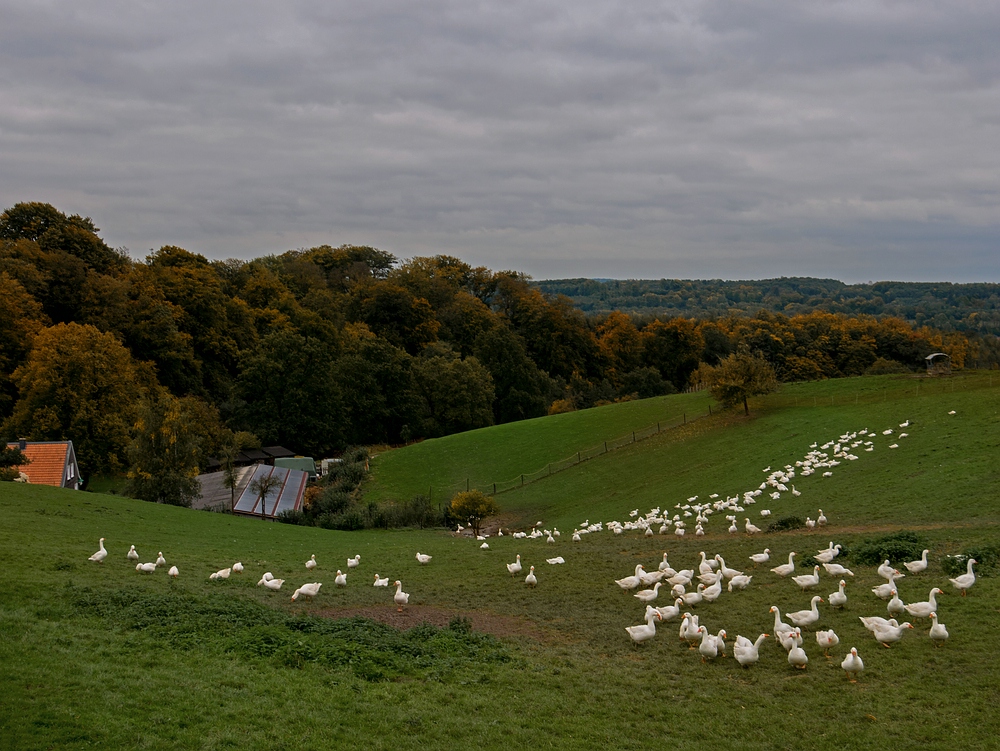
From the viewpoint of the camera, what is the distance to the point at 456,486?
58.7 metres

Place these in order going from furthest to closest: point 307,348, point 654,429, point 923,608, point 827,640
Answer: point 307,348
point 654,429
point 923,608
point 827,640

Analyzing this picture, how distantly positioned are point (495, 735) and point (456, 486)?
153 feet

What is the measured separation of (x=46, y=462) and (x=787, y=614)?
1891 inches

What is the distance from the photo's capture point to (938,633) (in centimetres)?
1485

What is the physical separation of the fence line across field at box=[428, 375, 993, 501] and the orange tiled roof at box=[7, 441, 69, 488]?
2546cm

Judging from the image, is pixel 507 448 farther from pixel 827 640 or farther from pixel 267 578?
pixel 827 640

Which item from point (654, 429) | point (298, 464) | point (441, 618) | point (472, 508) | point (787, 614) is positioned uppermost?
point (787, 614)

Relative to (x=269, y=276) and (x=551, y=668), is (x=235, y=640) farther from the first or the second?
(x=269, y=276)

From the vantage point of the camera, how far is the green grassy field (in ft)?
39.3

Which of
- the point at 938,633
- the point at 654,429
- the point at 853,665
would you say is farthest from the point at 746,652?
the point at 654,429

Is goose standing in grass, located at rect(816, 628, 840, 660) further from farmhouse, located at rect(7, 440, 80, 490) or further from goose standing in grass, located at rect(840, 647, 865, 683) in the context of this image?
farmhouse, located at rect(7, 440, 80, 490)

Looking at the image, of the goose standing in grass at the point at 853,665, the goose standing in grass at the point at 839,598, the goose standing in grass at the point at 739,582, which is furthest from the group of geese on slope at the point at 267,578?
the goose standing in grass at the point at 853,665

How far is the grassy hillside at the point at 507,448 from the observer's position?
60.1 m

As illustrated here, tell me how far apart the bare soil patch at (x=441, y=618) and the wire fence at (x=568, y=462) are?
117 feet
